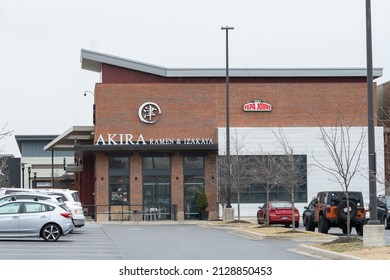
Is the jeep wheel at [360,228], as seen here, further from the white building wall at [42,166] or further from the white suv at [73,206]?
the white building wall at [42,166]

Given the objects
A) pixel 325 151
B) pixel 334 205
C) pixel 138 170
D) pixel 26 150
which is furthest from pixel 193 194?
pixel 26 150

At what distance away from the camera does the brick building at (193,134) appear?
5994cm

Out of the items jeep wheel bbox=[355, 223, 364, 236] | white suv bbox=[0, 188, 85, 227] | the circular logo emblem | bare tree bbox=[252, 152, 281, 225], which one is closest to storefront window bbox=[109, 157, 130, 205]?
the circular logo emblem

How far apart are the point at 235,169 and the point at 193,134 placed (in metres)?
7.89

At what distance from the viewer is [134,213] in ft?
192

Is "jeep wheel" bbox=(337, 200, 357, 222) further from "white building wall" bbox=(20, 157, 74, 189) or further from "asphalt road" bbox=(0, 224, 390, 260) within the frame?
"white building wall" bbox=(20, 157, 74, 189)

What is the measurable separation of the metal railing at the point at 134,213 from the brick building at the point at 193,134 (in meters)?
0.10

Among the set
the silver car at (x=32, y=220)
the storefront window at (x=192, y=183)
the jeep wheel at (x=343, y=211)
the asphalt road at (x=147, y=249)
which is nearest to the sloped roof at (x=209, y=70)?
the storefront window at (x=192, y=183)

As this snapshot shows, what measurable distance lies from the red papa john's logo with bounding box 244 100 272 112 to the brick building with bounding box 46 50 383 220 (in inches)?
2.7

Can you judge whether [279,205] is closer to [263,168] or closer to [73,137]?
[263,168]

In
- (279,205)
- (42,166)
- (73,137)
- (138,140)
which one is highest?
(73,137)

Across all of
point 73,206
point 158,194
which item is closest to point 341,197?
point 73,206

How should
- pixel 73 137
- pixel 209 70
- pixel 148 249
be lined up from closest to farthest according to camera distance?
pixel 148 249 < pixel 209 70 < pixel 73 137
